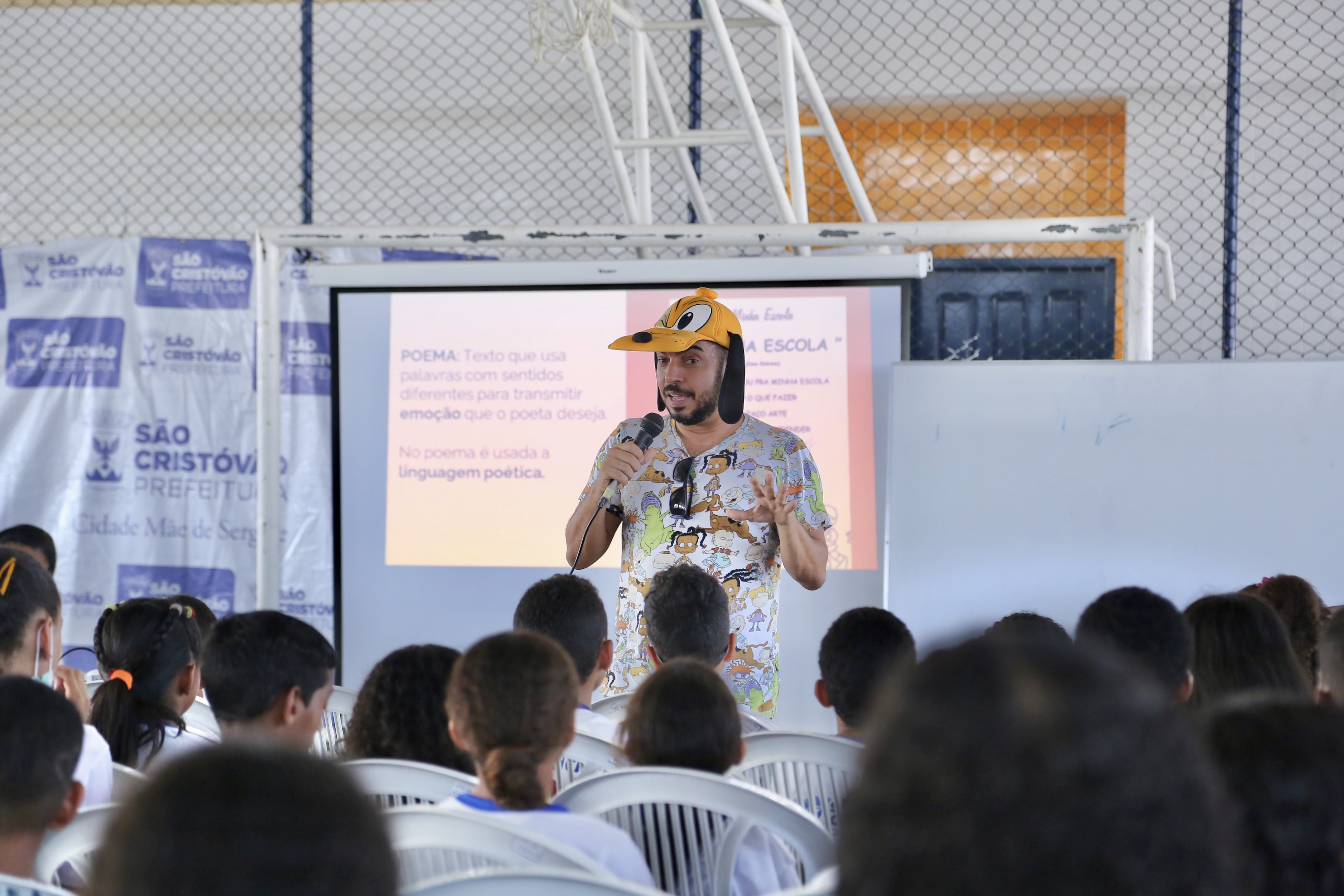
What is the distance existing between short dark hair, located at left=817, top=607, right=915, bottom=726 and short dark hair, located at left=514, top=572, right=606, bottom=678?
0.44 m

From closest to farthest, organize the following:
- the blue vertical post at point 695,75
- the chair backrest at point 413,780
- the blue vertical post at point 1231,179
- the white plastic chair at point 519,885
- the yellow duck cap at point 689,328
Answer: the white plastic chair at point 519,885 < the chair backrest at point 413,780 < the yellow duck cap at point 689,328 < the blue vertical post at point 1231,179 < the blue vertical post at point 695,75

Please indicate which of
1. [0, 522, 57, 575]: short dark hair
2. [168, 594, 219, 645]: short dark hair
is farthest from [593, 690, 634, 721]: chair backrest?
[0, 522, 57, 575]: short dark hair

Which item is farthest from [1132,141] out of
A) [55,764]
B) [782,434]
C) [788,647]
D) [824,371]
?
[55,764]

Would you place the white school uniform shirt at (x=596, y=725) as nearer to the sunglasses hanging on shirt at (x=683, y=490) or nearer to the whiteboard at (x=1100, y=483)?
the sunglasses hanging on shirt at (x=683, y=490)

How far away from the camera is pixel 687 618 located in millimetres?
2219

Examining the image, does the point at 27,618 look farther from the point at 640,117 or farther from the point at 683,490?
the point at 640,117

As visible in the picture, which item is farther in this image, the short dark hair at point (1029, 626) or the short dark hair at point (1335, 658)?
the short dark hair at point (1029, 626)

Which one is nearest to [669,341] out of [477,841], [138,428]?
[477,841]

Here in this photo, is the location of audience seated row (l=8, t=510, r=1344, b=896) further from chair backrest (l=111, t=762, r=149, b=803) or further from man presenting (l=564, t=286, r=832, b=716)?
man presenting (l=564, t=286, r=832, b=716)

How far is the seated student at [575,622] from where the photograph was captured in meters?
2.16

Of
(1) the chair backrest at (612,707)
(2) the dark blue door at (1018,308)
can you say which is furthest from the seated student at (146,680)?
(2) the dark blue door at (1018,308)

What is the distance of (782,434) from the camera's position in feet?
8.91

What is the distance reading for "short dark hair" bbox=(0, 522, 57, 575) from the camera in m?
3.47

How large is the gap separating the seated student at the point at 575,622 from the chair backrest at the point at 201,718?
0.63 metres
